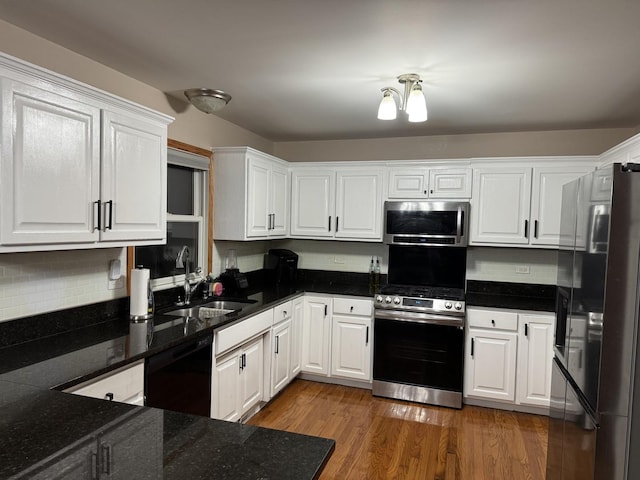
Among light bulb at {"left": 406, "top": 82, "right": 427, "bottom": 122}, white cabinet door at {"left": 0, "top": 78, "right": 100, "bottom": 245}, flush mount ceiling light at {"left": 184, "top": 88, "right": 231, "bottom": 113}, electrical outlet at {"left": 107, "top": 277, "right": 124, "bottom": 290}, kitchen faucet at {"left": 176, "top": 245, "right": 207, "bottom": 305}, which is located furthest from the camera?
kitchen faucet at {"left": 176, "top": 245, "right": 207, "bottom": 305}

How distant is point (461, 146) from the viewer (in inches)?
163

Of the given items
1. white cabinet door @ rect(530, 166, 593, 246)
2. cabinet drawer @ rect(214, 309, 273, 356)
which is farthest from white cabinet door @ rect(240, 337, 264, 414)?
white cabinet door @ rect(530, 166, 593, 246)

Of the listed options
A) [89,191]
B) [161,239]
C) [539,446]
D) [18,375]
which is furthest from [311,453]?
[539,446]

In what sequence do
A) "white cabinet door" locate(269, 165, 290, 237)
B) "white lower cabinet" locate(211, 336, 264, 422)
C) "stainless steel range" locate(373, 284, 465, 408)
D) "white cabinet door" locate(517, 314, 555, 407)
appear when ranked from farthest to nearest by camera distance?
"white cabinet door" locate(269, 165, 290, 237)
"stainless steel range" locate(373, 284, 465, 408)
"white cabinet door" locate(517, 314, 555, 407)
"white lower cabinet" locate(211, 336, 264, 422)

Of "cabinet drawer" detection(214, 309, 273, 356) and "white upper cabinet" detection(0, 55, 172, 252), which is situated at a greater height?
"white upper cabinet" detection(0, 55, 172, 252)

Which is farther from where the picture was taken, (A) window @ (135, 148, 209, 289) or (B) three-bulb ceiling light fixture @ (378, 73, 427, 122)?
(A) window @ (135, 148, 209, 289)

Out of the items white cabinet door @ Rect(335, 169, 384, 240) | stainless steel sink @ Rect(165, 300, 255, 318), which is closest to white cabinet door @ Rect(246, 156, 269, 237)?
stainless steel sink @ Rect(165, 300, 255, 318)

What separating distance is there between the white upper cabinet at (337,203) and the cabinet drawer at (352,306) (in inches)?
24.7

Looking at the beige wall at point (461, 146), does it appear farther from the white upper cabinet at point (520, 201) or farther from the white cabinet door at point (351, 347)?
the white cabinet door at point (351, 347)

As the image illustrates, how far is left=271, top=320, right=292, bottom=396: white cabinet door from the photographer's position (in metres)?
3.49

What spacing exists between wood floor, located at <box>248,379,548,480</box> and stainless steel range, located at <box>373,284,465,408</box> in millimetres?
127

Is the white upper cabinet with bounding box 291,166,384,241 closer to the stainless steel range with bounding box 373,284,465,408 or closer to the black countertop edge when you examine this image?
the stainless steel range with bounding box 373,284,465,408

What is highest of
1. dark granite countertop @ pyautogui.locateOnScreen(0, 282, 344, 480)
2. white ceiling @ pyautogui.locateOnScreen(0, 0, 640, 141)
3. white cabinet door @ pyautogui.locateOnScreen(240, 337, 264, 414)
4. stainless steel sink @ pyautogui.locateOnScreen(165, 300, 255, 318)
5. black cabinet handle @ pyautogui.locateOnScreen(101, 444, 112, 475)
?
white ceiling @ pyautogui.locateOnScreen(0, 0, 640, 141)

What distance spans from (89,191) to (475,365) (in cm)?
316
